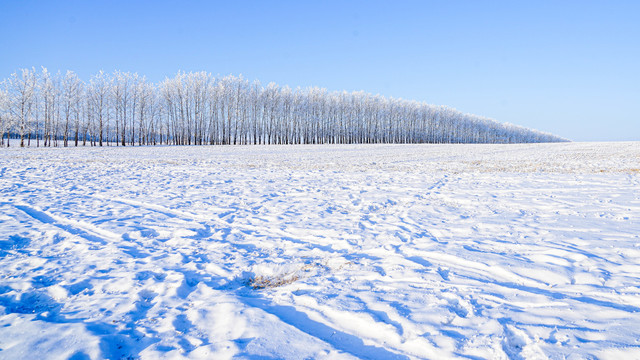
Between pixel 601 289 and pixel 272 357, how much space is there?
11.0 feet

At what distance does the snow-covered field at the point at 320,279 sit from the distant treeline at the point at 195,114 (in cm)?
4780

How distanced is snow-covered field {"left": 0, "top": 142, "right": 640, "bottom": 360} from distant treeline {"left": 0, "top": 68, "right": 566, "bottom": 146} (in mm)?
47796

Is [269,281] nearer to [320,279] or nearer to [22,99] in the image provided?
[320,279]

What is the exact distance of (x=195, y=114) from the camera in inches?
2178

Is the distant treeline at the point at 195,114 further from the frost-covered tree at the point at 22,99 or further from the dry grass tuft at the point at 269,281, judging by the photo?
the dry grass tuft at the point at 269,281

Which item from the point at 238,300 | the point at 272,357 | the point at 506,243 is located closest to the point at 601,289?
the point at 506,243

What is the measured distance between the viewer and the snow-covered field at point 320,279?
243 centimetres

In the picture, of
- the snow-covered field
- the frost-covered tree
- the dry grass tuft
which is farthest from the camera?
the frost-covered tree

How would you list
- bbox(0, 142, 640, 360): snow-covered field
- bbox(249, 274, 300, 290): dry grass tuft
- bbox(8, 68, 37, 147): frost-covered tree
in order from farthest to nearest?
1. bbox(8, 68, 37, 147): frost-covered tree
2. bbox(249, 274, 300, 290): dry grass tuft
3. bbox(0, 142, 640, 360): snow-covered field

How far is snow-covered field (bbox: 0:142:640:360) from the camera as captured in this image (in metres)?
2.43

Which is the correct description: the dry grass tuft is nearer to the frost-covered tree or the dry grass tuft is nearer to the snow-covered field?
the snow-covered field

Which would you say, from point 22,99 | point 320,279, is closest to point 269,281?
point 320,279

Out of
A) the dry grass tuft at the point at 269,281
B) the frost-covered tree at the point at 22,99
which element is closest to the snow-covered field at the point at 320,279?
the dry grass tuft at the point at 269,281

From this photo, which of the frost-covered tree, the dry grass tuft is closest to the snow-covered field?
the dry grass tuft
